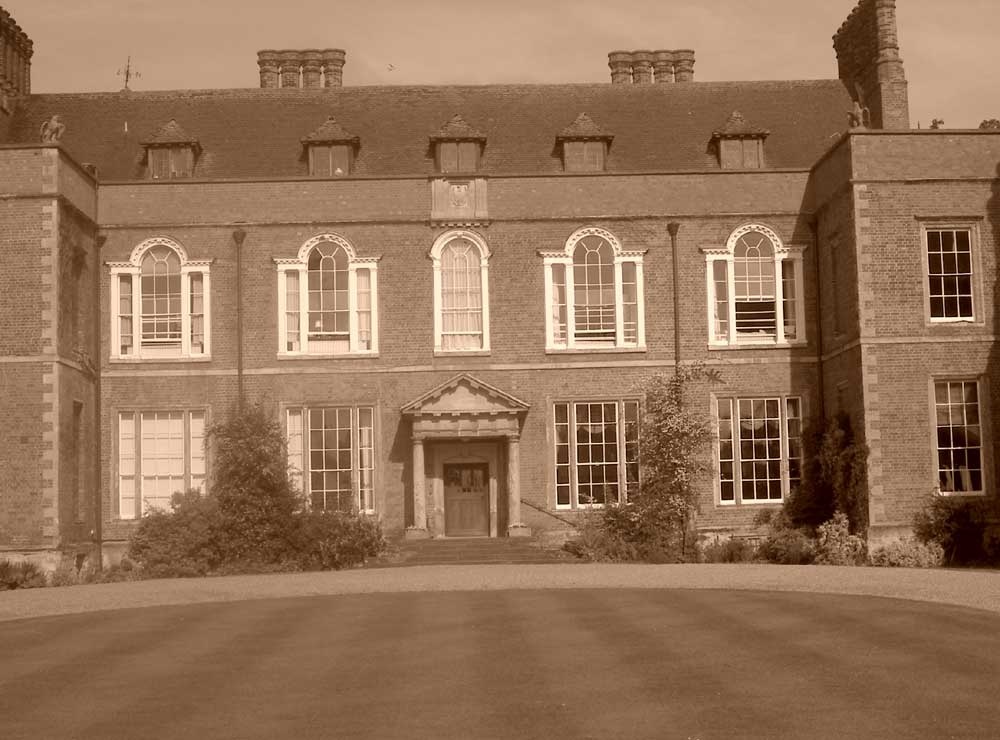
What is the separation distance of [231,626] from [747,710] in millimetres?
7436

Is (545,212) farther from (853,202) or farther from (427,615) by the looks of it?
(427,615)

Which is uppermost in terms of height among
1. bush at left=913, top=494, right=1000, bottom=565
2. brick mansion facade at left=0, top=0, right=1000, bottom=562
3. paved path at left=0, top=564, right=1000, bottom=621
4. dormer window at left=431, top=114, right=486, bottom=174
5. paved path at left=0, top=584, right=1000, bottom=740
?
dormer window at left=431, top=114, right=486, bottom=174

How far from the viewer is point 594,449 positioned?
31.5m

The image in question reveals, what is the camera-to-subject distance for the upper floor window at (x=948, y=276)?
28.4 m

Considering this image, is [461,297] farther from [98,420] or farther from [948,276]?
[948,276]

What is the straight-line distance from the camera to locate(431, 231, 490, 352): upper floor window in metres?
31.7

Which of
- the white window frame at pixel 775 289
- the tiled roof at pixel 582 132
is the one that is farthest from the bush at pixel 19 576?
the tiled roof at pixel 582 132

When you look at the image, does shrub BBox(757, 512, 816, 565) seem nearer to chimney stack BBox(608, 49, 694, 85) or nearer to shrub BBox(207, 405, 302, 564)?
shrub BBox(207, 405, 302, 564)

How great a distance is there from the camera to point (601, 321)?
31797 mm

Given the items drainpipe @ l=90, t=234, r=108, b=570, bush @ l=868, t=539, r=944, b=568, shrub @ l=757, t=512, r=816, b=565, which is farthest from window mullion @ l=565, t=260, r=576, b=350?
drainpipe @ l=90, t=234, r=108, b=570

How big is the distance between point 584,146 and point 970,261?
934cm

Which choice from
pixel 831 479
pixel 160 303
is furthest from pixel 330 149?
pixel 831 479

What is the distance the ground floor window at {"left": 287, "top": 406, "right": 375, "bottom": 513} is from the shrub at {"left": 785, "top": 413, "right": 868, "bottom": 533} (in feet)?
29.3

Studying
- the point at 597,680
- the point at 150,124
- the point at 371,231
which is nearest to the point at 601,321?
the point at 371,231
